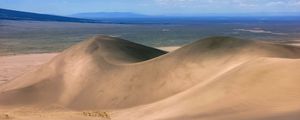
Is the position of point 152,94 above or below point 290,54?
below

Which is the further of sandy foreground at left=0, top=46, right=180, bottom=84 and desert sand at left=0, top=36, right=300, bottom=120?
sandy foreground at left=0, top=46, right=180, bottom=84

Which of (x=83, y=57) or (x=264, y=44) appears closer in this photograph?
(x=264, y=44)

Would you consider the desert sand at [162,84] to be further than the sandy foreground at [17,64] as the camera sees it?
No

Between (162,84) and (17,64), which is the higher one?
(162,84)

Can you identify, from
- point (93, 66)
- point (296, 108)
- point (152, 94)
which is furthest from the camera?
point (93, 66)

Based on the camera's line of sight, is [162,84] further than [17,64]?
No

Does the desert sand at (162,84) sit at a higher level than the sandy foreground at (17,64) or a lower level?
higher

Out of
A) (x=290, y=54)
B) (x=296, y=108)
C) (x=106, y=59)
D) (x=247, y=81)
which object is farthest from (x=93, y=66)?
Result: (x=296, y=108)

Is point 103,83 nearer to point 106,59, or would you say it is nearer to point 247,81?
point 106,59
